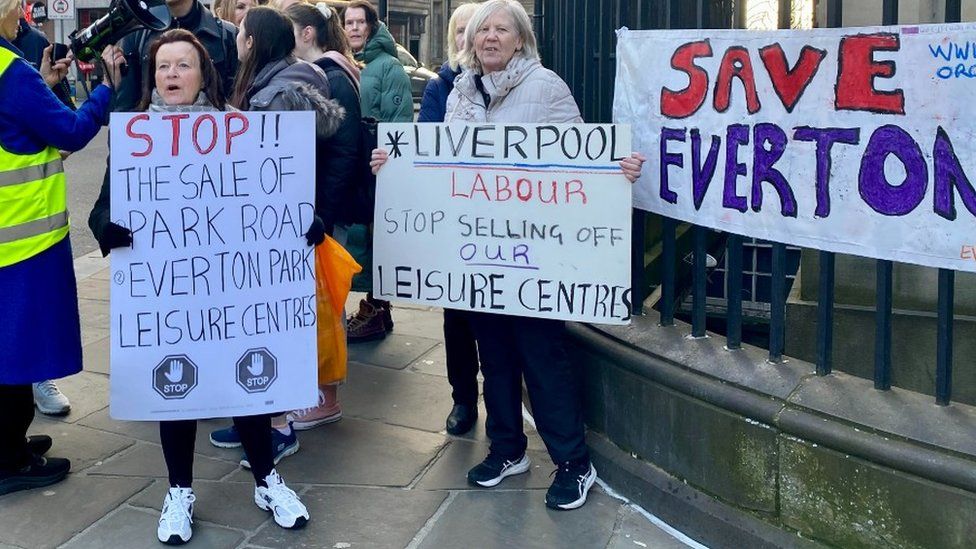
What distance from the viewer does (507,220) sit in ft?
13.8

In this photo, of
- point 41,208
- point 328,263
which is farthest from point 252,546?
point 41,208

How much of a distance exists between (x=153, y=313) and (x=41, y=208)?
66 centimetres

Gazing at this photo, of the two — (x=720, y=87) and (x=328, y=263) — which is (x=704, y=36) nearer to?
(x=720, y=87)

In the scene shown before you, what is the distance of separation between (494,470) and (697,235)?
3.85 feet

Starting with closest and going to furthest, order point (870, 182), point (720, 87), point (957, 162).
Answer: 1. point (957, 162)
2. point (870, 182)
3. point (720, 87)

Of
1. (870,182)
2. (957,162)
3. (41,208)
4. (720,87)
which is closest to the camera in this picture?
(957,162)

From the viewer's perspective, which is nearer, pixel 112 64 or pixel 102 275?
pixel 112 64

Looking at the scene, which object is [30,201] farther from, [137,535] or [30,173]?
[137,535]

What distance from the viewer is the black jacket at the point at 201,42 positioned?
4.93 meters

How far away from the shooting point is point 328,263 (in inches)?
169

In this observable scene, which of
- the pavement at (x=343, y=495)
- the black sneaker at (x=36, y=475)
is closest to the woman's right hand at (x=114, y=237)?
the pavement at (x=343, y=495)

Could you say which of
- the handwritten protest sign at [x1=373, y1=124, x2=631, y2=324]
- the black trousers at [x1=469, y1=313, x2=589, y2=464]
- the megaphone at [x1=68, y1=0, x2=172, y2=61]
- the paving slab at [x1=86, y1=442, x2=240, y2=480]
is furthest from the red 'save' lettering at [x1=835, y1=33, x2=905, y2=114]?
the paving slab at [x1=86, y1=442, x2=240, y2=480]

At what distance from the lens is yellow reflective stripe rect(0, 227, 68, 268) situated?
405 cm

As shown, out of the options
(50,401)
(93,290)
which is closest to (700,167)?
(50,401)
